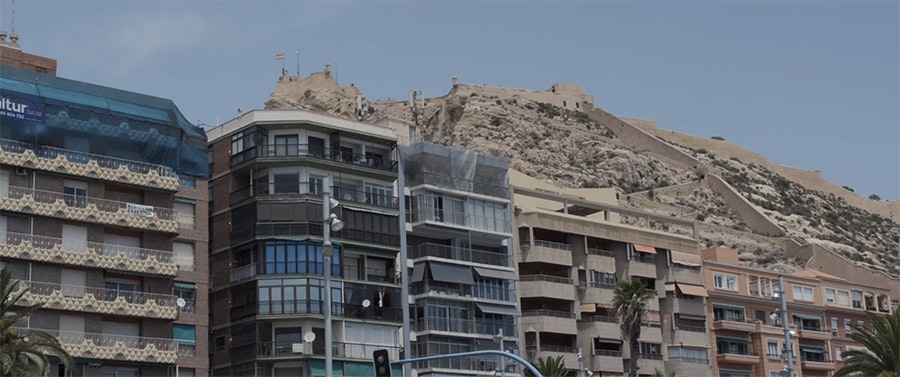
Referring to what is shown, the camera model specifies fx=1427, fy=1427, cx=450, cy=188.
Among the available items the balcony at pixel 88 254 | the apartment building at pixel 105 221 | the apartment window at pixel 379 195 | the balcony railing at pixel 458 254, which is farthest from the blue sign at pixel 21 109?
the balcony railing at pixel 458 254

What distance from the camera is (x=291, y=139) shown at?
7025cm

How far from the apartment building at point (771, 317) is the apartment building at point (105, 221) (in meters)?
38.3

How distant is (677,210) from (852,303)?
4064 cm

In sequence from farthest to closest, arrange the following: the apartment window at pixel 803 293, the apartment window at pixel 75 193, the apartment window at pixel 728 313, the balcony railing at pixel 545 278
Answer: the apartment window at pixel 803 293 → the apartment window at pixel 728 313 → the balcony railing at pixel 545 278 → the apartment window at pixel 75 193

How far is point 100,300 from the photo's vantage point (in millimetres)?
59688

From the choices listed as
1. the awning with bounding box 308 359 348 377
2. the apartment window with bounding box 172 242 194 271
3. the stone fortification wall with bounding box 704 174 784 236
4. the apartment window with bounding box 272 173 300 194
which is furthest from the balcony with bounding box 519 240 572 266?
the stone fortification wall with bounding box 704 174 784 236

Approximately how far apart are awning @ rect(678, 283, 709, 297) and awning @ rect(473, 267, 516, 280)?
1437 centimetres

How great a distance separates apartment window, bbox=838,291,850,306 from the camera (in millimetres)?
100125

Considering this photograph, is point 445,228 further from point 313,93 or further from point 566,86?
point 566,86

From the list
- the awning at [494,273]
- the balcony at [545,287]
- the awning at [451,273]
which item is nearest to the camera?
the awning at [451,273]

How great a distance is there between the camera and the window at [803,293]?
3797 inches

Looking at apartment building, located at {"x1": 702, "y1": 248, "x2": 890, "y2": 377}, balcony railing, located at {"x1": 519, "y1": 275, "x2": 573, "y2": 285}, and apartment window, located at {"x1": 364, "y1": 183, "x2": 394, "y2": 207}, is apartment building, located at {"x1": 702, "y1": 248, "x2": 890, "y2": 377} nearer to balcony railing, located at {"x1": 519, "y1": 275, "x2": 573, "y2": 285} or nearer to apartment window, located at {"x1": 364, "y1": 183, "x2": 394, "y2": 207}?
balcony railing, located at {"x1": 519, "y1": 275, "x2": 573, "y2": 285}

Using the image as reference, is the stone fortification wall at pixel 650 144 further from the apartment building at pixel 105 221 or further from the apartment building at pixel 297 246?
the apartment building at pixel 105 221

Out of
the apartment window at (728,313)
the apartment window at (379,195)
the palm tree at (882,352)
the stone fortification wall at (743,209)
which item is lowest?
the palm tree at (882,352)
